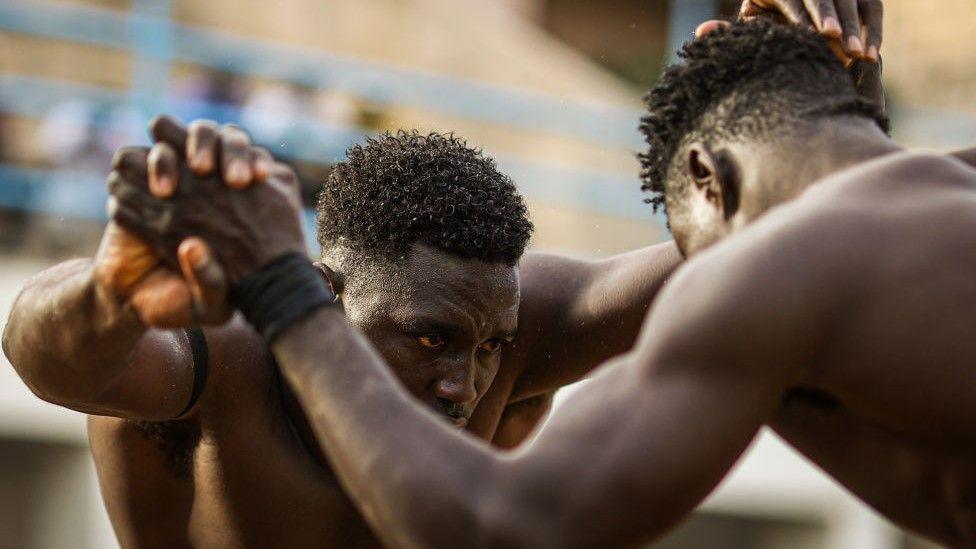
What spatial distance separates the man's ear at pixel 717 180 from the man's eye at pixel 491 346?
3.60 feet

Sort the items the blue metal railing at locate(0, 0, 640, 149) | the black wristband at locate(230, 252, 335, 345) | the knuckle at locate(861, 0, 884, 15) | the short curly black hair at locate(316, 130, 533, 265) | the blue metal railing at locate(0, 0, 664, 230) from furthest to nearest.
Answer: the blue metal railing at locate(0, 0, 640, 149), the blue metal railing at locate(0, 0, 664, 230), the short curly black hair at locate(316, 130, 533, 265), the knuckle at locate(861, 0, 884, 15), the black wristband at locate(230, 252, 335, 345)

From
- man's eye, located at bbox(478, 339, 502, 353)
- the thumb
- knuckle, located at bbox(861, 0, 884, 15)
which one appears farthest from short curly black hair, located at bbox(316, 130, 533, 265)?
the thumb

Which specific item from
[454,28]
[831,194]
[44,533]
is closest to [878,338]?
[831,194]

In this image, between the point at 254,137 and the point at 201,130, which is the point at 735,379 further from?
the point at 254,137

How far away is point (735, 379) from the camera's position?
2348 millimetres

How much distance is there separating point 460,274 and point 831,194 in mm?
1412

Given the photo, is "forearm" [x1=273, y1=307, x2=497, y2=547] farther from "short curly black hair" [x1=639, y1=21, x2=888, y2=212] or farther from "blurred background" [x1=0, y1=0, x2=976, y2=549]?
"blurred background" [x1=0, y1=0, x2=976, y2=549]

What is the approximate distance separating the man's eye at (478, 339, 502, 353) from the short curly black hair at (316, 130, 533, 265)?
8.6 inches

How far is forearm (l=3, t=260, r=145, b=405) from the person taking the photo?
113 inches

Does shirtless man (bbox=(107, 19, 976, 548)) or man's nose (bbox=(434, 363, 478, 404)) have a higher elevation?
shirtless man (bbox=(107, 19, 976, 548))

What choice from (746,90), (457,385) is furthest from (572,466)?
(457,385)

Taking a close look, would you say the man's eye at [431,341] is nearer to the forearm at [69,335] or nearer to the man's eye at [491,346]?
the man's eye at [491,346]

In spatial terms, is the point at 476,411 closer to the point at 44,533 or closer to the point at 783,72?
the point at 783,72

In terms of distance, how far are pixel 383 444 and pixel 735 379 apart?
602 mm
